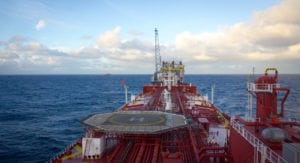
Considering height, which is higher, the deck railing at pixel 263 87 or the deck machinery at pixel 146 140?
the deck railing at pixel 263 87

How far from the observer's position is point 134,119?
3022cm

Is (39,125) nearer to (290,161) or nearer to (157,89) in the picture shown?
(157,89)

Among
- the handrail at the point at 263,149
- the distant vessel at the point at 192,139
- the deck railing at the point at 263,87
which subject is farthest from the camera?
the deck railing at the point at 263,87

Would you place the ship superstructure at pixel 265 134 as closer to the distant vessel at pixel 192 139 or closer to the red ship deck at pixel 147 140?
the distant vessel at pixel 192 139

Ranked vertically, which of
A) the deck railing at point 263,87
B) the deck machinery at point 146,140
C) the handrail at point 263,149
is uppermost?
the deck railing at point 263,87

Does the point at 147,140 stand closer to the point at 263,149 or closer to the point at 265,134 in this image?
the point at 265,134

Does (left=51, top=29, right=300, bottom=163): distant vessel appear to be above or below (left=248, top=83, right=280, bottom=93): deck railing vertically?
below

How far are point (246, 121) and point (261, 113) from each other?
9.67 feet

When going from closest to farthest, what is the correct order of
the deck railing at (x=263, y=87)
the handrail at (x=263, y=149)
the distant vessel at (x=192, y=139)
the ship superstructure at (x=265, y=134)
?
the handrail at (x=263, y=149)
the ship superstructure at (x=265, y=134)
the distant vessel at (x=192, y=139)
the deck railing at (x=263, y=87)

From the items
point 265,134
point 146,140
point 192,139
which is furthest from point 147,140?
point 265,134

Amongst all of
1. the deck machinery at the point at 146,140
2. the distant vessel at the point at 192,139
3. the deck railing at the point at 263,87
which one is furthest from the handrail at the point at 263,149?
the deck railing at the point at 263,87

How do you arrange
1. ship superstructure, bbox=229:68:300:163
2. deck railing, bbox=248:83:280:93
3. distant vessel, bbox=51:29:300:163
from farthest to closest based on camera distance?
1. deck railing, bbox=248:83:280:93
2. distant vessel, bbox=51:29:300:163
3. ship superstructure, bbox=229:68:300:163

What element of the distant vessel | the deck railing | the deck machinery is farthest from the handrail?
the deck railing

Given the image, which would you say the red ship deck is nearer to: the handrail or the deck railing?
the handrail
